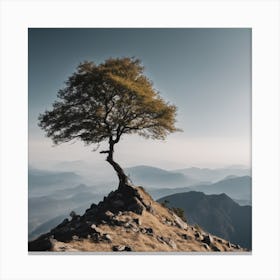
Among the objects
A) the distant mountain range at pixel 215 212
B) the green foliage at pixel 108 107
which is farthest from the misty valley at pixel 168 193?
the green foliage at pixel 108 107

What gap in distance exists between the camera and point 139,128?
402 inches

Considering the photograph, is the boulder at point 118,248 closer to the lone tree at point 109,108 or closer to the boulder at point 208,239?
the lone tree at point 109,108

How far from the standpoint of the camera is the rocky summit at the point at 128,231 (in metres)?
9.08

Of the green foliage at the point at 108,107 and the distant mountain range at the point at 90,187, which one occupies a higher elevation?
the green foliage at the point at 108,107
